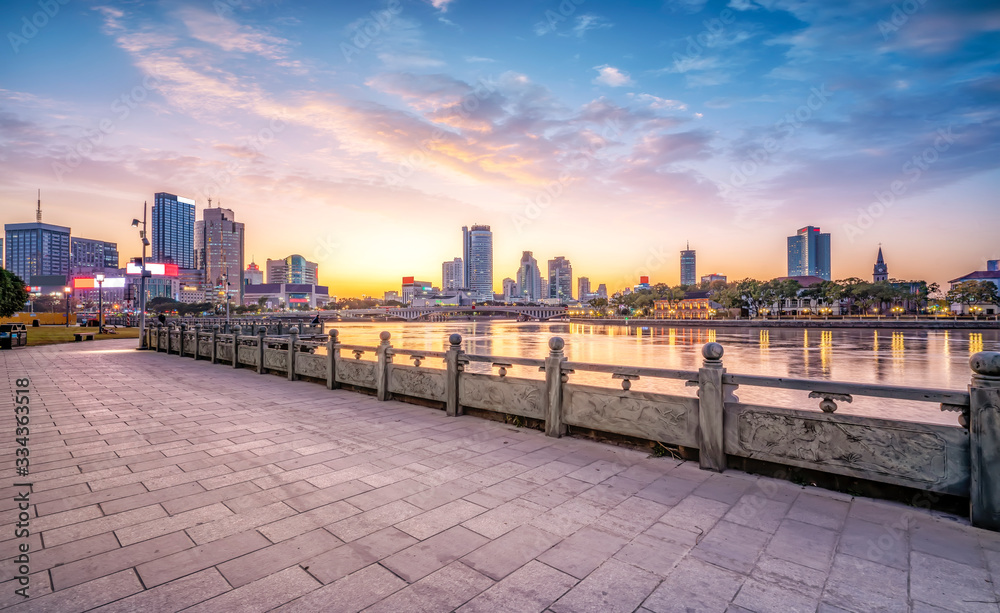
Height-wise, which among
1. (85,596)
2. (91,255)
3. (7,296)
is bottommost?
(85,596)

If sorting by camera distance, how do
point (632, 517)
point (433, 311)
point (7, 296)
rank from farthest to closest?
point (433, 311) → point (7, 296) → point (632, 517)

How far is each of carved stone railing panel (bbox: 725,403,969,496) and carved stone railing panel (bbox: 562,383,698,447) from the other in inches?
17.3

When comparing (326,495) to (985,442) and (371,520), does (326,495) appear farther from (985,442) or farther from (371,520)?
(985,442)

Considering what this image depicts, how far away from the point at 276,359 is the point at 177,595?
1079 centimetres

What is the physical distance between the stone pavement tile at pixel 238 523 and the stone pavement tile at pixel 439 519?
3.45ft

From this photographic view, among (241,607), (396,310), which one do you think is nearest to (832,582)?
(241,607)

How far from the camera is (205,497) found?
14.3 ft

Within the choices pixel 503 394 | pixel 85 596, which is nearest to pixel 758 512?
pixel 503 394

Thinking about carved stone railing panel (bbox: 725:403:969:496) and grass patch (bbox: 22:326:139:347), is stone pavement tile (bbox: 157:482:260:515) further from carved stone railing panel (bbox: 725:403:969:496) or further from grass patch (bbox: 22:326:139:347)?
grass patch (bbox: 22:326:139:347)

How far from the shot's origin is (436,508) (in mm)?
4117

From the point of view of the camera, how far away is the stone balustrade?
377 centimetres

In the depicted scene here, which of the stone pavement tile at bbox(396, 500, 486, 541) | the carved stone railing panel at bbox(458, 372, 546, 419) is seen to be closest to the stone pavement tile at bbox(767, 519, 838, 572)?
the stone pavement tile at bbox(396, 500, 486, 541)

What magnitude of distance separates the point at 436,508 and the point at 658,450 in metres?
2.87

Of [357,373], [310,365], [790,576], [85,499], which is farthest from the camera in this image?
[310,365]
